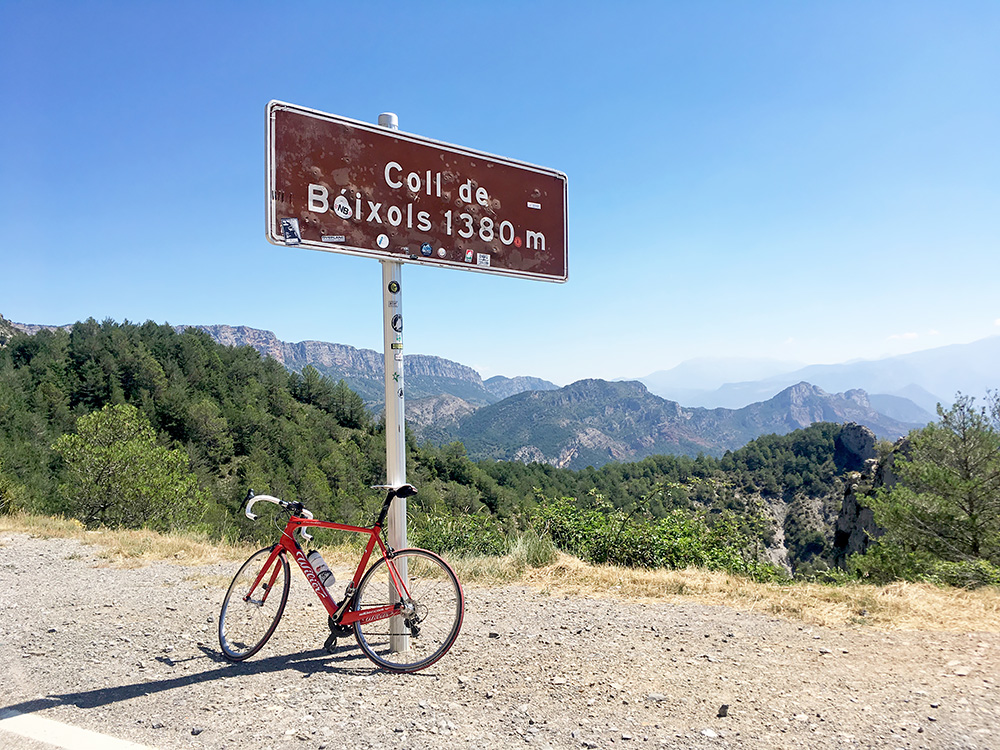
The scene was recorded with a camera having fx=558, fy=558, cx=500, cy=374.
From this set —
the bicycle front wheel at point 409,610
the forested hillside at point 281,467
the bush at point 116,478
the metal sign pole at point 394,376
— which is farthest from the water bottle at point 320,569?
the bush at point 116,478

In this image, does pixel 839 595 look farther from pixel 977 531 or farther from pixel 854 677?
pixel 977 531

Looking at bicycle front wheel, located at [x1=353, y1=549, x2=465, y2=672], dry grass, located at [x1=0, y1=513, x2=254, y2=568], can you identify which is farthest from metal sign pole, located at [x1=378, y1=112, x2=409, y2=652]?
dry grass, located at [x1=0, y1=513, x2=254, y2=568]

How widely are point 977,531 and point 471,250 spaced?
14644mm

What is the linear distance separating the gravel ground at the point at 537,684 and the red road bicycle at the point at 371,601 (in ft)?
0.46

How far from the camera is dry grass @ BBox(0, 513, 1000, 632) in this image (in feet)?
13.4

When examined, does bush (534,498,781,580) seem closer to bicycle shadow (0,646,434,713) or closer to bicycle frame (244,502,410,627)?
bicycle frame (244,502,410,627)

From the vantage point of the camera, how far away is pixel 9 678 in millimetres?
3502

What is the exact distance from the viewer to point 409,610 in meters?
3.68

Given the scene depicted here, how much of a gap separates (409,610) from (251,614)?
1231 mm

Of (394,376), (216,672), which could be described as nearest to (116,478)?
(216,672)

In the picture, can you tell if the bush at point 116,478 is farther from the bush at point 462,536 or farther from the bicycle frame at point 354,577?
the bicycle frame at point 354,577

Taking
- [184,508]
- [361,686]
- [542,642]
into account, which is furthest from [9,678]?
[184,508]

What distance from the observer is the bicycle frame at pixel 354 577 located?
3645 millimetres

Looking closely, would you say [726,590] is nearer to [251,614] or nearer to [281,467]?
[251,614]
